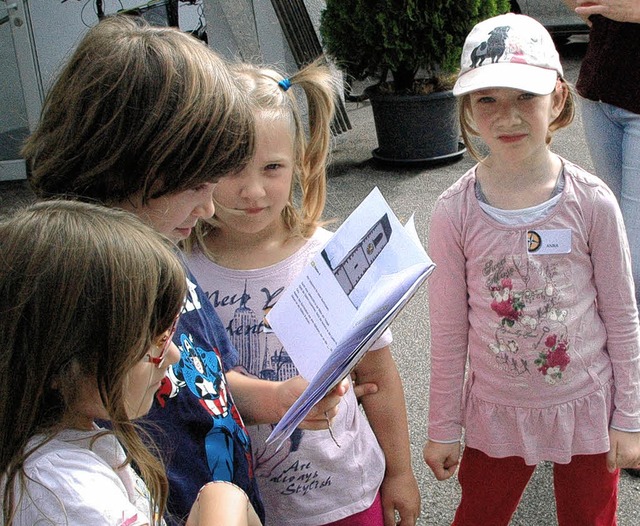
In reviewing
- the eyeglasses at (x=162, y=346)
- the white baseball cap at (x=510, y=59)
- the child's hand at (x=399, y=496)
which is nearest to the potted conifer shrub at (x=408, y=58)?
the white baseball cap at (x=510, y=59)

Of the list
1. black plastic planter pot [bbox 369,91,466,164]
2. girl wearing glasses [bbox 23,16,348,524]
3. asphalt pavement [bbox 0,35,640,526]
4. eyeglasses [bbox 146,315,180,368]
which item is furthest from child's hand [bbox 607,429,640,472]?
black plastic planter pot [bbox 369,91,466,164]

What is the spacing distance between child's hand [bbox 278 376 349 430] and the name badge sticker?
1.91 ft

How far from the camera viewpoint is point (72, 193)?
1.25m

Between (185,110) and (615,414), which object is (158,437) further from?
(615,414)

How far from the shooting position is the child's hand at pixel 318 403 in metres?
1.52

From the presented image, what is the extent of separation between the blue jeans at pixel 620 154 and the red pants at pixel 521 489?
30.4 inches

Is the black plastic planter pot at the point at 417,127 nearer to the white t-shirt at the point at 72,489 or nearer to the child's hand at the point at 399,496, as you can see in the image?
the child's hand at the point at 399,496

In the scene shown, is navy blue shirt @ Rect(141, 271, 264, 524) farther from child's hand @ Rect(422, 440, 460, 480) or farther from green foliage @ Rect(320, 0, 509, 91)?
green foliage @ Rect(320, 0, 509, 91)

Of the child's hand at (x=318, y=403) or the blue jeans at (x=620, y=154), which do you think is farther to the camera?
the blue jeans at (x=620, y=154)

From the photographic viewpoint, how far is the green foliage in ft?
17.6

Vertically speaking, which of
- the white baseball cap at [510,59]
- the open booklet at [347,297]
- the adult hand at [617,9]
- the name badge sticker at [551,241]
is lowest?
the name badge sticker at [551,241]

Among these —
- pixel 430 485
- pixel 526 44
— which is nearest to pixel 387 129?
pixel 430 485

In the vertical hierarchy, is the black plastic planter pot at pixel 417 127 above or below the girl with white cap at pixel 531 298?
below

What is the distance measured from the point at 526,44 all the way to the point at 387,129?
3.99 metres
